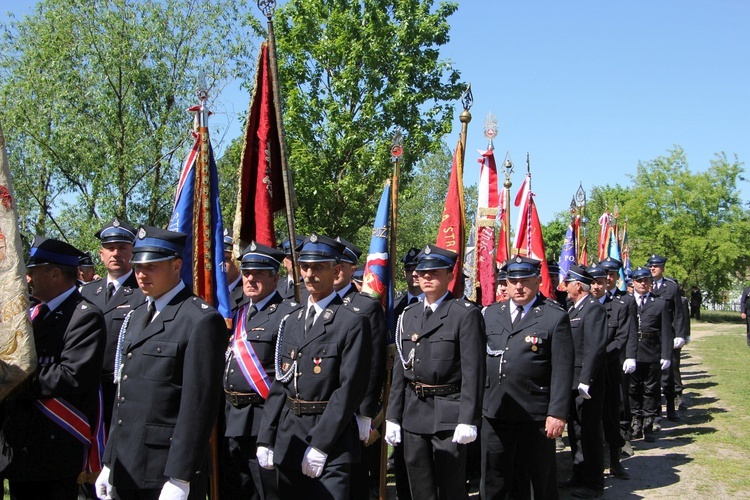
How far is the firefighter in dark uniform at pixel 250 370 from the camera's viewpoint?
534 centimetres

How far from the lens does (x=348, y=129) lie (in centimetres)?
1962

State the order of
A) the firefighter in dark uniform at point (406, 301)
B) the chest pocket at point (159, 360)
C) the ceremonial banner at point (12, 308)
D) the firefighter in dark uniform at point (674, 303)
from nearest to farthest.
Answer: the ceremonial banner at point (12, 308) < the chest pocket at point (159, 360) < the firefighter in dark uniform at point (406, 301) < the firefighter in dark uniform at point (674, 303)

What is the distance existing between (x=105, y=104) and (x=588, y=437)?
1464 cm

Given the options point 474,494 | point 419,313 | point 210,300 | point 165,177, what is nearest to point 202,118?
point 210,300

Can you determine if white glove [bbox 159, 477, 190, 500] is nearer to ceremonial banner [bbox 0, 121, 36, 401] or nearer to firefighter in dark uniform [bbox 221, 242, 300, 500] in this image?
ceremonial banner [bbox 0, 121, 36, 401]

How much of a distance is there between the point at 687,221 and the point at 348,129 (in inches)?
1293

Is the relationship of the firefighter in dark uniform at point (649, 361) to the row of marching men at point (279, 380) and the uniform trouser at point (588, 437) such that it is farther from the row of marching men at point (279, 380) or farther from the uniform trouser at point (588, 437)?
the row of marching men at point (279, 380)

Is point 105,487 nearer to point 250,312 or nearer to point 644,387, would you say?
point 250,312

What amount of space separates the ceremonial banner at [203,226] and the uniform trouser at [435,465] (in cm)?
188

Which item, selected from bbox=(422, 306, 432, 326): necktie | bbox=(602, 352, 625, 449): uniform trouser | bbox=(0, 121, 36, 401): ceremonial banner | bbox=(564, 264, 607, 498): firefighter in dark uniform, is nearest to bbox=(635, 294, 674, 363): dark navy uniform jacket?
bbox=(602, 352, 625, 449): uniform trouser

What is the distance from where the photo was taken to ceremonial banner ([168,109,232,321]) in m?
5.70

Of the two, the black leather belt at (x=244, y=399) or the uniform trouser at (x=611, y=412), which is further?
the uniform trouser at (x=611, y=412)

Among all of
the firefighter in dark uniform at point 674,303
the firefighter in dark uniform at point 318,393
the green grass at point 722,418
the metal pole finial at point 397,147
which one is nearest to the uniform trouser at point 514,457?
the firefighter in dark uniform at point 318,393

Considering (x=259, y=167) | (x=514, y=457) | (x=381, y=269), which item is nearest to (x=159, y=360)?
(x=259, y=167)
